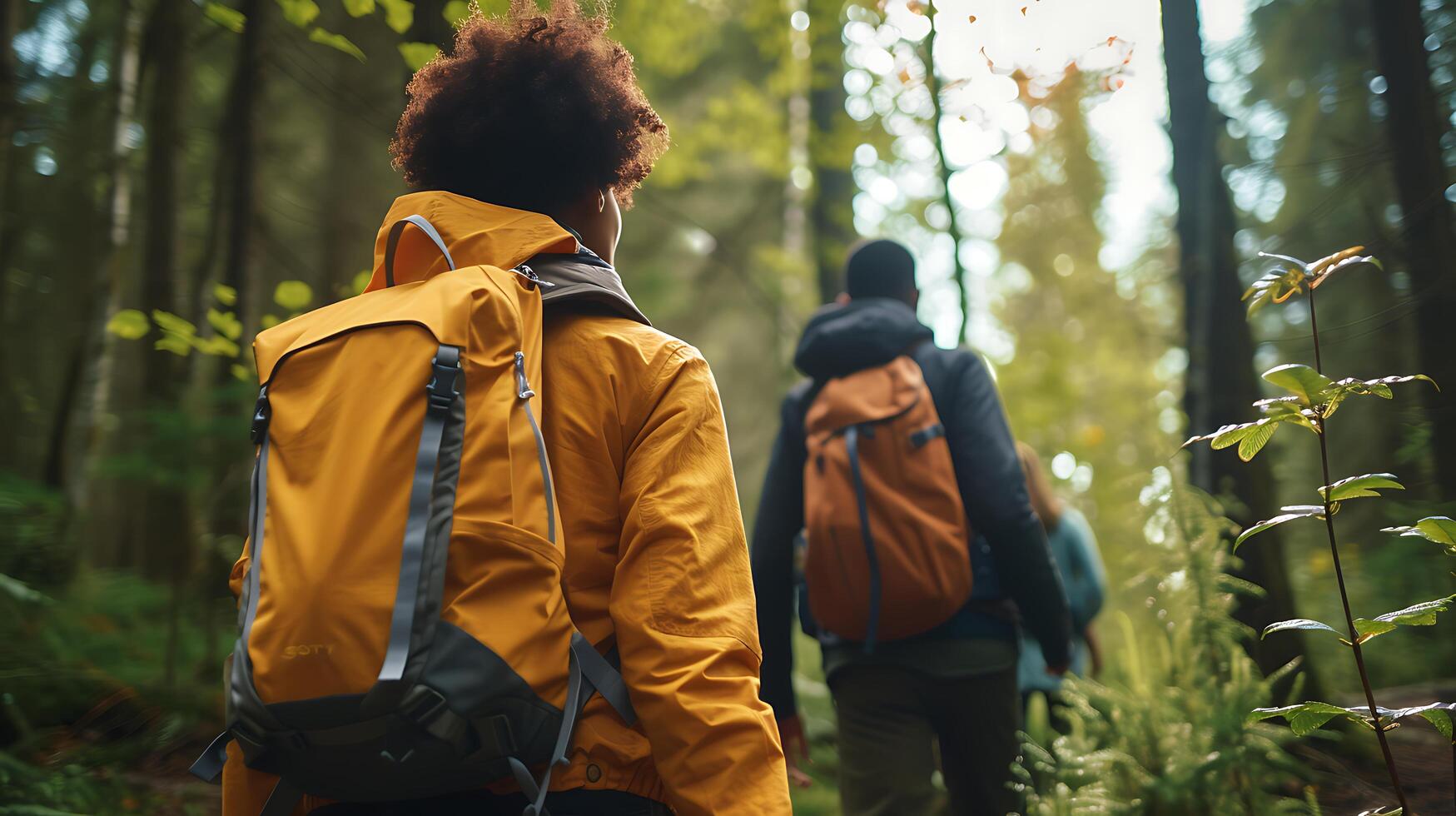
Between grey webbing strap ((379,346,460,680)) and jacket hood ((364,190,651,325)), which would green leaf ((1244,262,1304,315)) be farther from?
grey webbing strap ((379,346,460,680))

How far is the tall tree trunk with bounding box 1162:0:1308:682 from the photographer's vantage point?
13.5 feet

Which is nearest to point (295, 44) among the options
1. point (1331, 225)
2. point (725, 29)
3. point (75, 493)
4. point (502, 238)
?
point (75, 493)

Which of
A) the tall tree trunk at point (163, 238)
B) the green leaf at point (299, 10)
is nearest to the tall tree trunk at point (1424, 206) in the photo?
the green leaf at point (299, 10)

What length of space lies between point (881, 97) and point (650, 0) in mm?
2204

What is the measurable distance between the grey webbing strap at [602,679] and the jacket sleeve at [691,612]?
0.08 ft

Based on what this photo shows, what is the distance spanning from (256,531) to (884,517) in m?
1.93

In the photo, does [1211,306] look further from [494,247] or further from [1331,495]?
[494,247]

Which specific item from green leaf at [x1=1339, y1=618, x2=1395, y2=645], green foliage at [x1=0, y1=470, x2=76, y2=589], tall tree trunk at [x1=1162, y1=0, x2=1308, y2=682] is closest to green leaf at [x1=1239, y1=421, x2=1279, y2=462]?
green leaf at [x1=1339, y1=618, x2=1395, y2=645]

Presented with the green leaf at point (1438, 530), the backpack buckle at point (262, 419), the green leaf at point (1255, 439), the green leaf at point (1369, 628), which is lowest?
the green leaf at point (1369, 628)

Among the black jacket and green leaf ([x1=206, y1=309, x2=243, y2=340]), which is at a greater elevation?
green leaf ([x1=206, y1=309, x2=243, y2=340])

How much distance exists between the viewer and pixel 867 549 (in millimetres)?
2975

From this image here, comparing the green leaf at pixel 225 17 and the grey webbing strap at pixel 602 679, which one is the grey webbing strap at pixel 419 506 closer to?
the grey webbing strap at pixel 602 679

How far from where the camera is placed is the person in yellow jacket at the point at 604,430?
1453 millimetres

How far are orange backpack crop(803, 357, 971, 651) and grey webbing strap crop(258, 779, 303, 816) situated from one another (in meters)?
1.82
